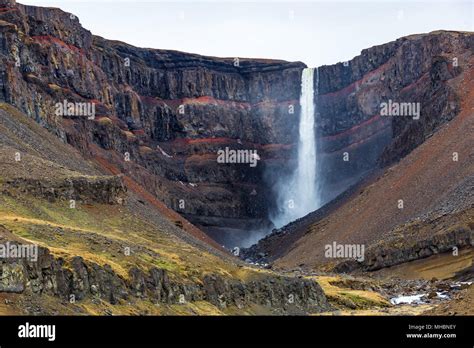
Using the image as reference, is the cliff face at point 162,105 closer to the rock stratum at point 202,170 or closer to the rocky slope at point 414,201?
the rock stratum at point 202,170

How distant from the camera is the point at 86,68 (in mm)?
130375

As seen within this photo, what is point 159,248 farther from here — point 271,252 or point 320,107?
point 320,107

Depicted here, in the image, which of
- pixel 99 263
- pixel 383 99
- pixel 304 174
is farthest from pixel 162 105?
pixel 99 263

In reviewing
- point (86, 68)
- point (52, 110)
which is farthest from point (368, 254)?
point (86, 68)

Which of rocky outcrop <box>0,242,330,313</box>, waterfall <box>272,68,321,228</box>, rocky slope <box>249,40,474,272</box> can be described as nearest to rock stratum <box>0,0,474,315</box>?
rocky outcrop <box>0,242,330,313</box>

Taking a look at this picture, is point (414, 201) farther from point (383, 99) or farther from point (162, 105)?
point (162, 105)

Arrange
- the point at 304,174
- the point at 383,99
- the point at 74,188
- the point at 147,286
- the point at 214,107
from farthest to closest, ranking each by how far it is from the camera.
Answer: the point at 214,107 → the point at 304,174 → the point at 383,99 → the point at 74,188 → the point at 147,286

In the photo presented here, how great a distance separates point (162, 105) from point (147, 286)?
386ft

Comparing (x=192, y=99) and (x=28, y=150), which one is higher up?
(x=192, y=99)

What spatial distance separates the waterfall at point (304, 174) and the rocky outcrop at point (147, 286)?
319 ft

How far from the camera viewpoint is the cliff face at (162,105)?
110m

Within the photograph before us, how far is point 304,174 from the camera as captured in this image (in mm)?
157875

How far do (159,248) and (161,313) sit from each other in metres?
17.4

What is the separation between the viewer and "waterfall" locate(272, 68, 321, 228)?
5935 inches
